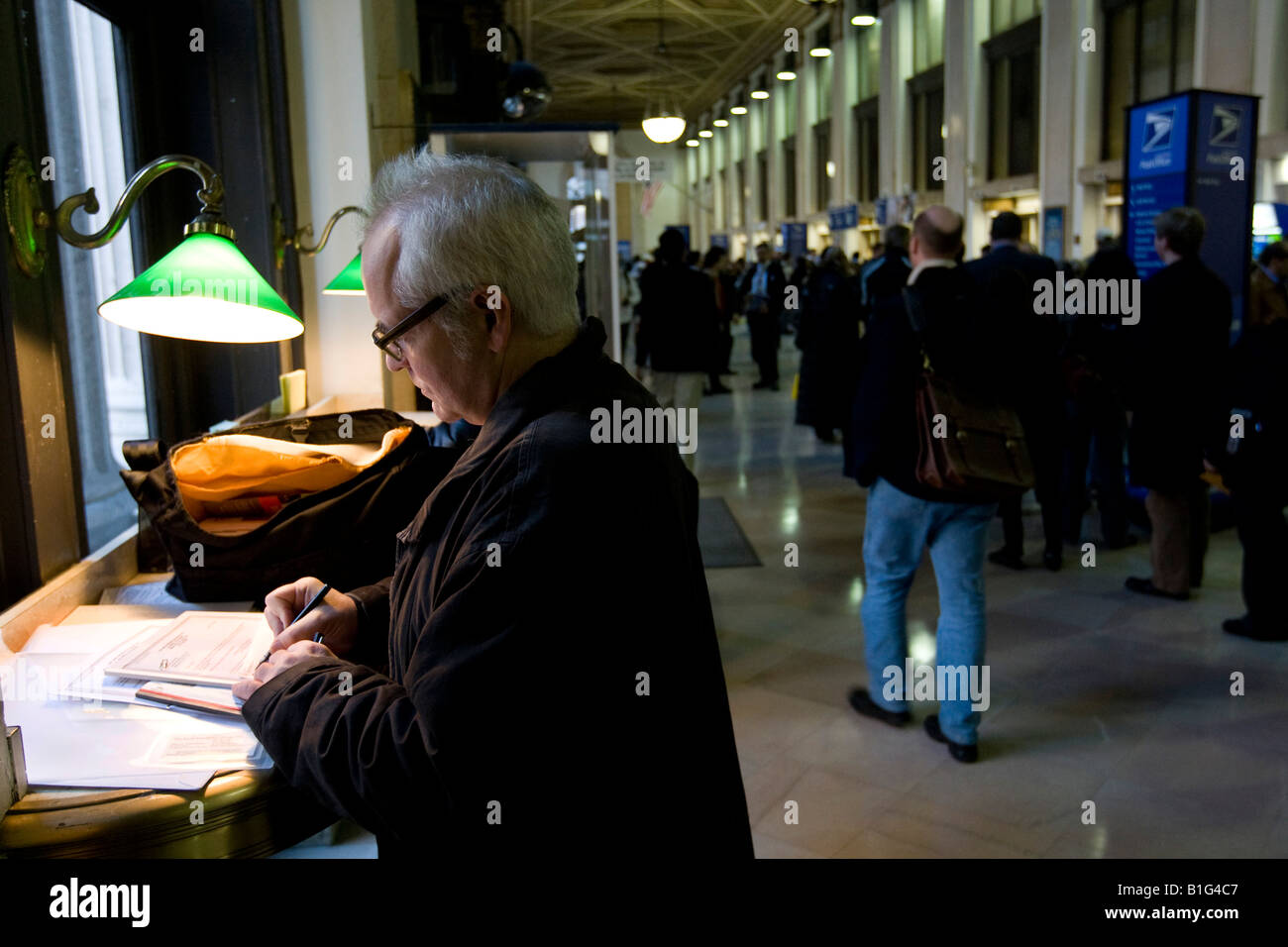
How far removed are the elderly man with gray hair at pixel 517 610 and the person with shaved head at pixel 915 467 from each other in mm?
1989

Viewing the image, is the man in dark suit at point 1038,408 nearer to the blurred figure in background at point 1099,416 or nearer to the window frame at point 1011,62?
the blurred figure in background at point 1099,416

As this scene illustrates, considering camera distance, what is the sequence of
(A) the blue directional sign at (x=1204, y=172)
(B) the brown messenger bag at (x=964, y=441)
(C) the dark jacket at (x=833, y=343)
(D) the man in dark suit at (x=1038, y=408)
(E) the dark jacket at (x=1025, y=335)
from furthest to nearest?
(C) the dark jacket at (x=833, y=343) < (A) the blue directional sign at (x=1204, y=172) < (D) the man in dark suit at (x=1038, y=408) < (E) the dark jacket at (x=1025, y=335) < (B) the brown messenger bag at (x=964, y=441)

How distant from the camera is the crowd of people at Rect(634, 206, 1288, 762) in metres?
3.15

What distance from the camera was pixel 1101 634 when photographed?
419 centimetres

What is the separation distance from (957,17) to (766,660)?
529 inches

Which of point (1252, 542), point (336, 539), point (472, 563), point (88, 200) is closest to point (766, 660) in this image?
point (1252, 542)

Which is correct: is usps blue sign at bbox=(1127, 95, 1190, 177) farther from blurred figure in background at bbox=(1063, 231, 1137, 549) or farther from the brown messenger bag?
the brown messenger bag

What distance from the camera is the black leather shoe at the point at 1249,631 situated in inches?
161

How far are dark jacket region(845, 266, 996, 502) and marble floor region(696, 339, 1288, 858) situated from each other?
32.8 inches

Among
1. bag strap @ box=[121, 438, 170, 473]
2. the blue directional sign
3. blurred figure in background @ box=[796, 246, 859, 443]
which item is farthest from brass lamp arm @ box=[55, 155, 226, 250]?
the blue directional sign

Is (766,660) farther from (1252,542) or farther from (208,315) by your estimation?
(208,315)

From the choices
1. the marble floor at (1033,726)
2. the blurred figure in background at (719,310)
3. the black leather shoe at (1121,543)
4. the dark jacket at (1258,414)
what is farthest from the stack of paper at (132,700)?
the blurred figure in background at (719,310)

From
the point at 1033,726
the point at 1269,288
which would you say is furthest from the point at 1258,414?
the point at 1269,288

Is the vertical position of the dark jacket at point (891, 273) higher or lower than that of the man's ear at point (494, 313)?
higher
